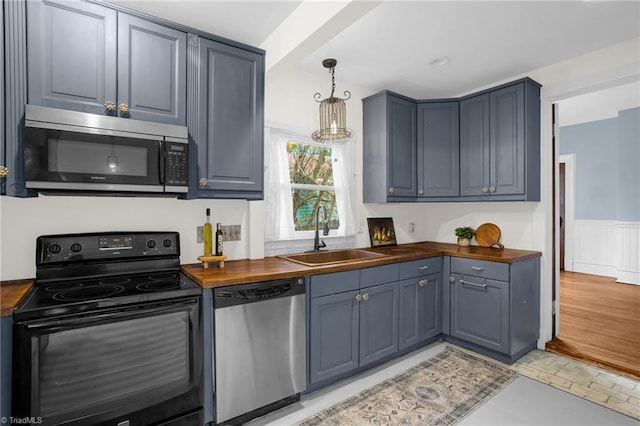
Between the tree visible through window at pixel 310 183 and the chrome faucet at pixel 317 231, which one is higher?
the tree visible through window at pixel 310 183

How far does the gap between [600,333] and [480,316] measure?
4.90 ft

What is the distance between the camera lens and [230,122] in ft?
7.18

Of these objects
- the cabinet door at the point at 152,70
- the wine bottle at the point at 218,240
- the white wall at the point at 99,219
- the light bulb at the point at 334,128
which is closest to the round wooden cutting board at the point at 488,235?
the light bulb at the point at 334,128

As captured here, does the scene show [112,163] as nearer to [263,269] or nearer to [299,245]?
[263,269]

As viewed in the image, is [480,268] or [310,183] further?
[310,183]

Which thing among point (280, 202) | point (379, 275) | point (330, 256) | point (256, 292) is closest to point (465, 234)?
point (379, 275)

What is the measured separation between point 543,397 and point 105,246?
10.1 ft

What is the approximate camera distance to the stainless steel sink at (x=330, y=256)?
272 centimetres

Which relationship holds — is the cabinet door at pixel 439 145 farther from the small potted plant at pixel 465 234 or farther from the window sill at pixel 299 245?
the window sill at pixel 299 245

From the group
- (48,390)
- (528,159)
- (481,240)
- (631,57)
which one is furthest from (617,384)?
(48,390)

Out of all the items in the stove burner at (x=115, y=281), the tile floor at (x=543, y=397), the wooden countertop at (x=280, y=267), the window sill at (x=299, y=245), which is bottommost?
the tile floor at (x=543, y=397)

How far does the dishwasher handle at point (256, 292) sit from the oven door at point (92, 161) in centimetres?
A: 72

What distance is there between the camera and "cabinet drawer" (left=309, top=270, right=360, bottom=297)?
222 cm

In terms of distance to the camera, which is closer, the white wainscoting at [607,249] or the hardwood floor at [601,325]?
the hardwood floor at [601,325]
